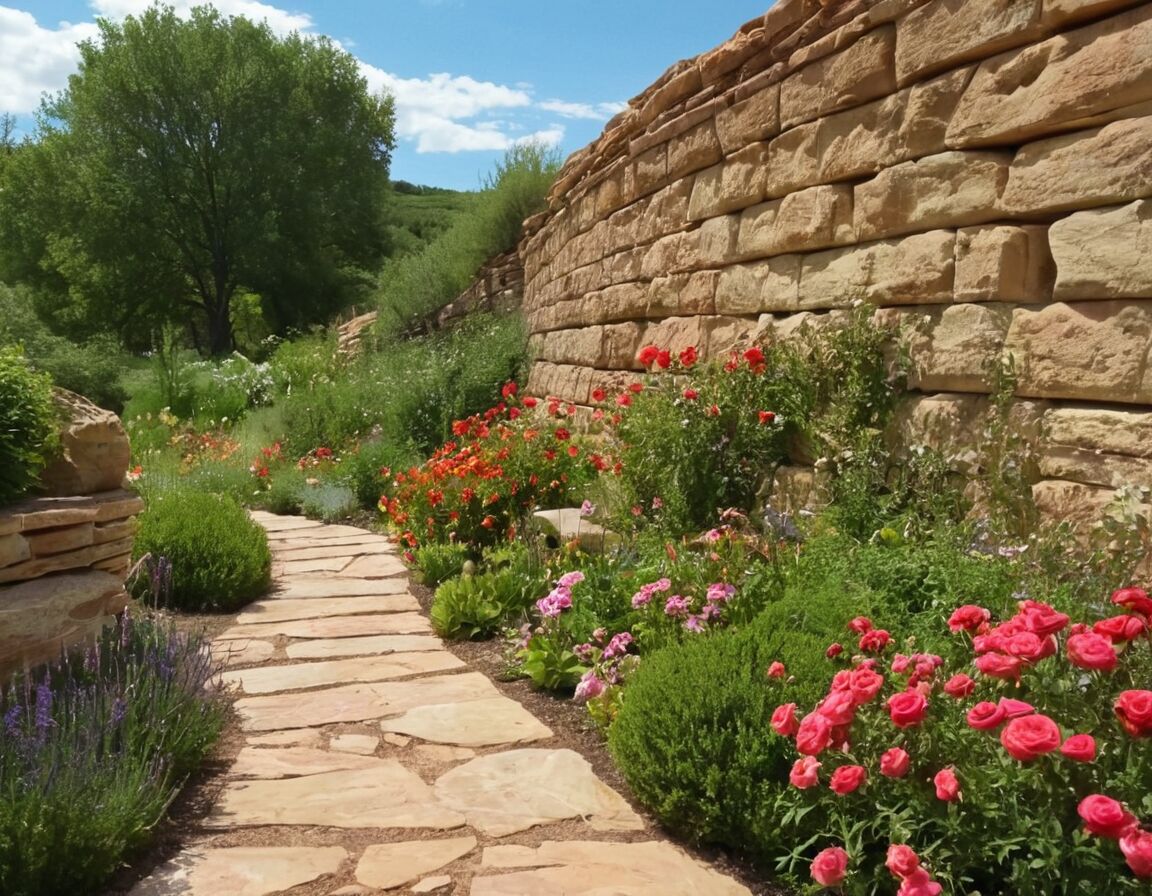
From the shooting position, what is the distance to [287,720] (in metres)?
3.61

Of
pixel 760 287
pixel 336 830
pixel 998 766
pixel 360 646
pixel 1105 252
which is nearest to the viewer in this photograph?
pixel 998 766

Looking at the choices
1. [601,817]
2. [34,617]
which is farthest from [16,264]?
[601,817]

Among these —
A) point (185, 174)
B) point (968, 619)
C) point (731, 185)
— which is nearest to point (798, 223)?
point (731, 185)

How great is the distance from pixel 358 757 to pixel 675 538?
6.72ft

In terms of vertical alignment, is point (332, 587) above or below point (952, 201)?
below

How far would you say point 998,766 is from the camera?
201 cm

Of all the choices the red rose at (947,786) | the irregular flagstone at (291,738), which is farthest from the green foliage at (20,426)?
the red rose at (947,786)

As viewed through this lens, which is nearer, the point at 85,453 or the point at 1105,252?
the point at 1105,252

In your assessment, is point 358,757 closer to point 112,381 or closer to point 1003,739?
point 1003,739

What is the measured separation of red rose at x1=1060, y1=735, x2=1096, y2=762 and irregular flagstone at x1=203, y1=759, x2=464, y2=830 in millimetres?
1668

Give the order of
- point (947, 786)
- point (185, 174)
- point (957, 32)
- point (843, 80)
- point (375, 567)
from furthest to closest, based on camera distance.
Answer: point (185, 174) < point (375, 567) < point (843, 80) < point (957, 32) < point (947, 786)

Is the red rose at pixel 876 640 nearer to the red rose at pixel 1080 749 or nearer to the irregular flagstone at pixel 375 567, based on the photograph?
the red rose at pixel 1080 749

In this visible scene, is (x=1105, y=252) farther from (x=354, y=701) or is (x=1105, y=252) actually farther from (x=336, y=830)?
(x=354, y=701)

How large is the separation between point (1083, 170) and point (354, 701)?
10.8 ft
